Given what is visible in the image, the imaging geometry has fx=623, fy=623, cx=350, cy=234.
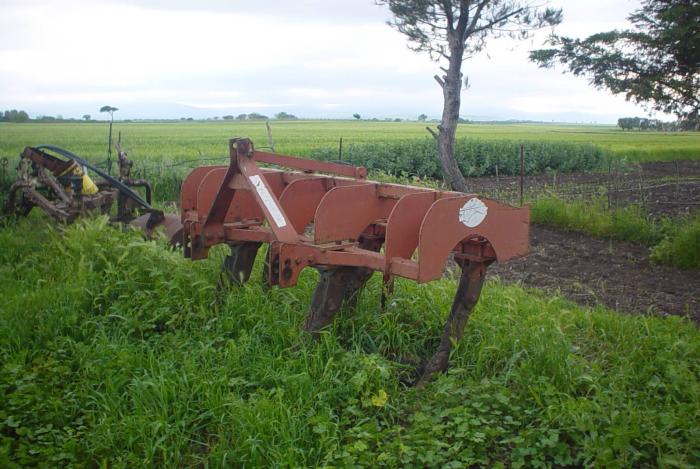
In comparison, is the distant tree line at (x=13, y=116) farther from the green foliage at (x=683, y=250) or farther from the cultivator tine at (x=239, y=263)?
the green foliage at (x=683, y=250)

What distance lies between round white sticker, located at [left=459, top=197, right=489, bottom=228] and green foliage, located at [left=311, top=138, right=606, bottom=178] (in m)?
15.0

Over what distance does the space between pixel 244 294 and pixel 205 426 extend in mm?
1684

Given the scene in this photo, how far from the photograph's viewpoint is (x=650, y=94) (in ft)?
38.0

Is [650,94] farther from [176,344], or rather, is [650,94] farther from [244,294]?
[176,344]

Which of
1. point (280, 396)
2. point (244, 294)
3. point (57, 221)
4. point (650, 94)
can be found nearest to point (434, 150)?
point (650, 94)

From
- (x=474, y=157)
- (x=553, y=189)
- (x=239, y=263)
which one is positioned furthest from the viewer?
(x=474, y=157)

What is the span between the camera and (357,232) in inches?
182

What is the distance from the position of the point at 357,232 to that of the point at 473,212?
92 centimetres

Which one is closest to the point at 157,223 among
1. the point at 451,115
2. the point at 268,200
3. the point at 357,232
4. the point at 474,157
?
the point at 268,200

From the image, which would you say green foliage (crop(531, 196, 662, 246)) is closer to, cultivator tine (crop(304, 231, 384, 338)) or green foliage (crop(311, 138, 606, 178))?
cultivator tine (crop(304, 231, 384, 338))

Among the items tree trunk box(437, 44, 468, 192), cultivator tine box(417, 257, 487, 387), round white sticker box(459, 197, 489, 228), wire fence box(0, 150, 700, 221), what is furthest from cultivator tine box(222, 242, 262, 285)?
tree trunk box(437, 44, 468, 192)

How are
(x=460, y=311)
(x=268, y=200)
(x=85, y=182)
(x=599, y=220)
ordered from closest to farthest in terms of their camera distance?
(x=460, y=311), (x=268, y=200), (x=85, y=182), (x=599, y=220)

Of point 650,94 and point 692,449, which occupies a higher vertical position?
point 650,94

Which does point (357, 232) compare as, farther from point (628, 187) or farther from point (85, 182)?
point (628, 187)
